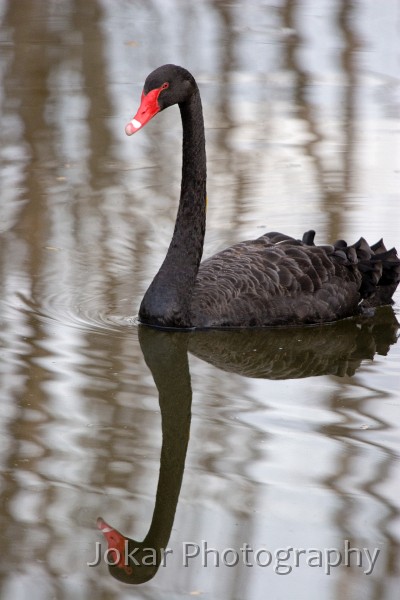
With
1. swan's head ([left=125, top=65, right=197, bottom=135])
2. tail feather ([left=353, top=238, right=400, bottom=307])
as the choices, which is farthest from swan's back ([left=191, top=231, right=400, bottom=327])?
swan's head ([left=125, top=65, right=197, bottom=135])

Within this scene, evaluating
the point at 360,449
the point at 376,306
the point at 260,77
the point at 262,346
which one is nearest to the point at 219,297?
the point at 262,346

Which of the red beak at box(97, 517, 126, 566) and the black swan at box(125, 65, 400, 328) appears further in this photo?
the black swan at box(125, 65, 400, 328)

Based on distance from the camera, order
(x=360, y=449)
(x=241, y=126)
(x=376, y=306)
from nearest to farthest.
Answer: (x=360, y=449) < (x=376, y=306) < (x=241, y=126)

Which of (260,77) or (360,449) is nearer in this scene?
(360,449)

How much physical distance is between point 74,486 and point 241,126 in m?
4.94

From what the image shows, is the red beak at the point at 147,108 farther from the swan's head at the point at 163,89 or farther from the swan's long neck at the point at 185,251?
the swan's long neck at the point at 185,251

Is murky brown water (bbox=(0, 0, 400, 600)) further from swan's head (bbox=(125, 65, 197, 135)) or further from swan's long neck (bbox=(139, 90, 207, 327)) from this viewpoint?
swan's head (bbox=(125, 65, 197, 135))

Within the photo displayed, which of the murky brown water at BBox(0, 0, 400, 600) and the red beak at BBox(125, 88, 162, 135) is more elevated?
the red beak at BBox(125, 88, 162, 135)

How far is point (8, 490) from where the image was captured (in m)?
4.36

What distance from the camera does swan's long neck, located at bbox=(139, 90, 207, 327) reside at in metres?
5.82

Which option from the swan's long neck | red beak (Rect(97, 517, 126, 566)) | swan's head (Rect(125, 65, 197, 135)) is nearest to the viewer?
red beak (Rect(97, 517, 126, 566))

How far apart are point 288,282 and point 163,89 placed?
1.17m

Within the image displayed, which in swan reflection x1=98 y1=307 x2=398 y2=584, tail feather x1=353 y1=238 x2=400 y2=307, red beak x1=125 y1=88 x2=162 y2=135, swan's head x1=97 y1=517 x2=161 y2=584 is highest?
red beak x1=125 y1=88 x2=162 y2=135

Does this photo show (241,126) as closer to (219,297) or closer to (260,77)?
(260,77)
